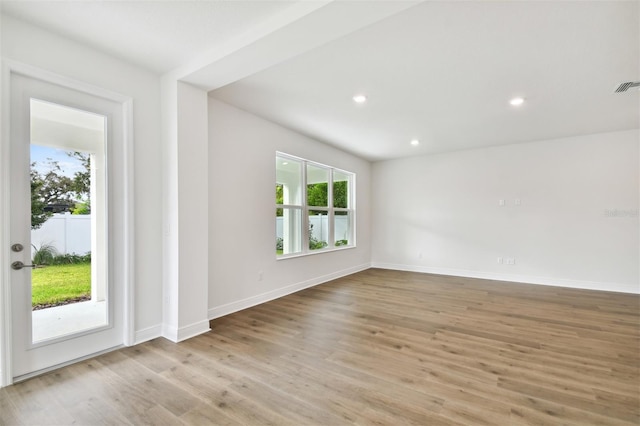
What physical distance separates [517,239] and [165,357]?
244 inches

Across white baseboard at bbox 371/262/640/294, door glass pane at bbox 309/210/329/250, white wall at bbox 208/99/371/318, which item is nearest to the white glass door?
white wall at bbox 208/99/371/318

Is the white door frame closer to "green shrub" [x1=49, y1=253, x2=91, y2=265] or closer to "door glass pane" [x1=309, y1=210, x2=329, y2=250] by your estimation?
"green shrub" [x1=49, y1=253, x2=91, y2=265]

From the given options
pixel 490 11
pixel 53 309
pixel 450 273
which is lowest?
pixel 450 273

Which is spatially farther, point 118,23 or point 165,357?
point 165,357

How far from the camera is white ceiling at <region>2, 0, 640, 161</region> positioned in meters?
2.06

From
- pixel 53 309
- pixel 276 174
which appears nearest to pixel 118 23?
pixel 53 309

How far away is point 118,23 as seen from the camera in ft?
7.29

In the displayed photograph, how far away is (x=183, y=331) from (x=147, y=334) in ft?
1.12

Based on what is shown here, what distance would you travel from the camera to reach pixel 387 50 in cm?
255

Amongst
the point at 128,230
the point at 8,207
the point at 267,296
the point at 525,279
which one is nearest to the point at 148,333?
the point at 128,230

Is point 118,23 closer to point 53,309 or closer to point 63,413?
point 53,309

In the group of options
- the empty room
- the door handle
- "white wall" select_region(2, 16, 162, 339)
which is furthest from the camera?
"white wall" select_region(2, 16, 162, 339)

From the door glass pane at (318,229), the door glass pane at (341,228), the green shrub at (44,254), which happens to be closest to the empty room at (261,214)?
the green shrub at (44,254)

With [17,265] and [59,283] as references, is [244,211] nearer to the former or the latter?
[59,283]
